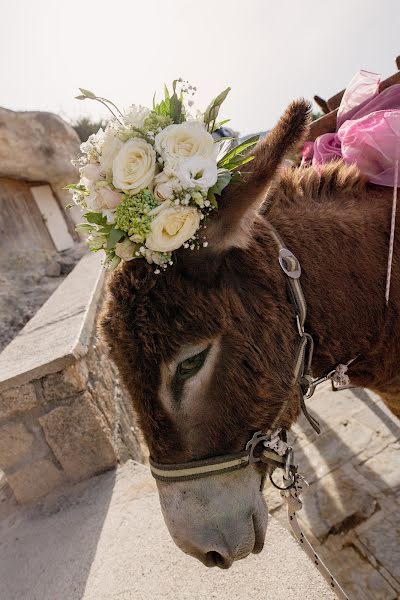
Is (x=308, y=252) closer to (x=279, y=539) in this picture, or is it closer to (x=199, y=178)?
(x=199, y=178)

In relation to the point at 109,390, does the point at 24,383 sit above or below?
above

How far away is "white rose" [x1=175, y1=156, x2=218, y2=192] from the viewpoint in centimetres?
116

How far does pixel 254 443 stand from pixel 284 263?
2.11ft

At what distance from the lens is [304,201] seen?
62.5 inches

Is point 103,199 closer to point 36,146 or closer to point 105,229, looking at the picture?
point 105,229

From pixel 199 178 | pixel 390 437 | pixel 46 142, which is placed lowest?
pixel 390 437

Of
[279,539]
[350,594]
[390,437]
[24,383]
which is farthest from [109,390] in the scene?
[390,437]

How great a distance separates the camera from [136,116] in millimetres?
1260

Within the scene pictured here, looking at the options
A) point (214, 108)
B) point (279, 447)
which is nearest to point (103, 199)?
point (214, 108)

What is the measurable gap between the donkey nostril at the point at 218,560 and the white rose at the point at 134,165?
4.22 feet

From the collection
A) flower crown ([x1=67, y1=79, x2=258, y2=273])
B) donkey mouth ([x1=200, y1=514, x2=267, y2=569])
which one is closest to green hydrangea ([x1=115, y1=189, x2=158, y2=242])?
flower crown ([x1=67, y1=79, x2=258, y2=273])

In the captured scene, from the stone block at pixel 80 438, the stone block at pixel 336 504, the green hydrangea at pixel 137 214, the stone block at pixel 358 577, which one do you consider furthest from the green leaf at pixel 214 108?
the stone block at pixel 336 504

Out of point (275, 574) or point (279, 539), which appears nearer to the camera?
point (275, 574)

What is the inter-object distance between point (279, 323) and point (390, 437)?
2375 millimetres
